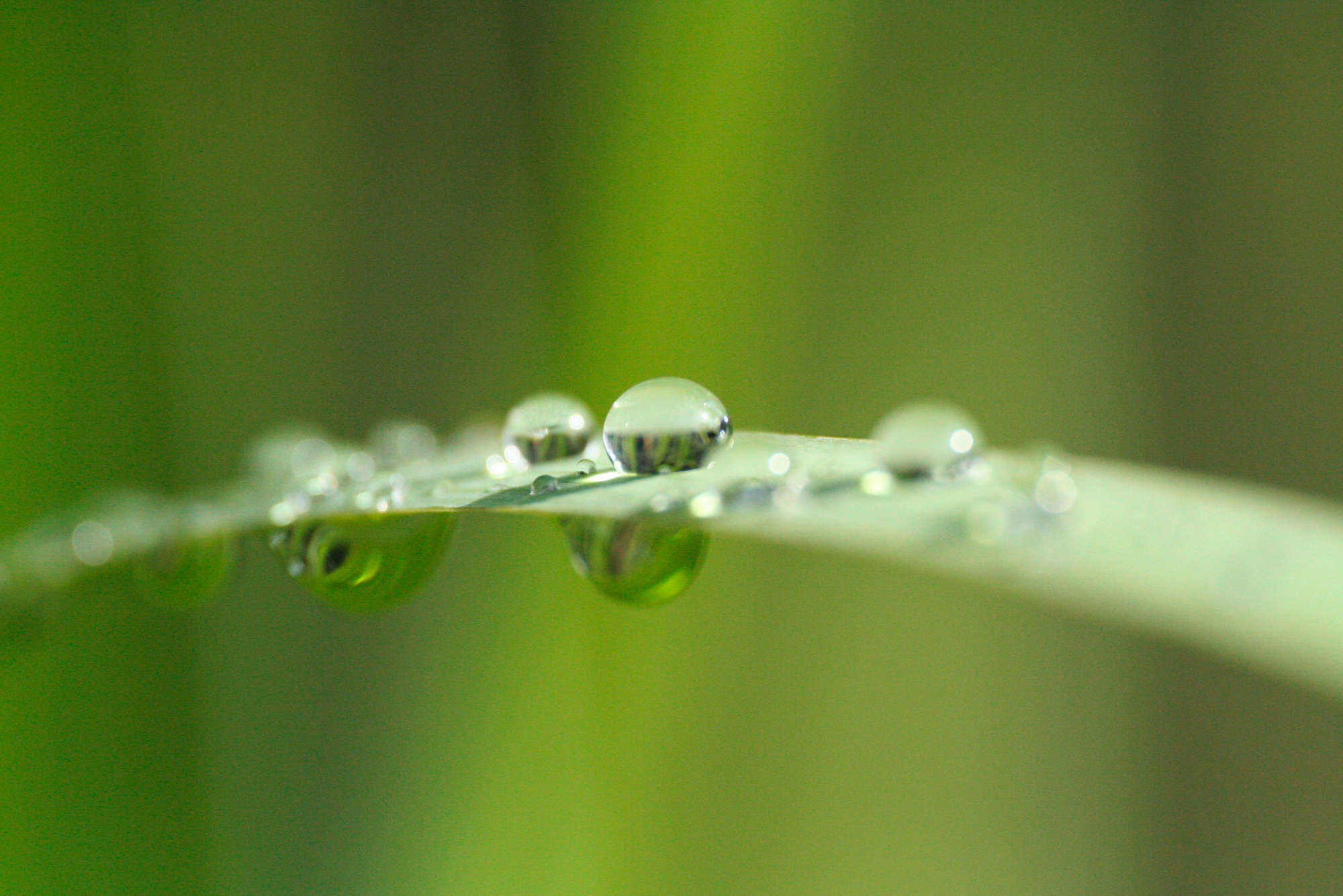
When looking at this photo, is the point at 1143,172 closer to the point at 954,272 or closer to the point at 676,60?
the point at 954,272

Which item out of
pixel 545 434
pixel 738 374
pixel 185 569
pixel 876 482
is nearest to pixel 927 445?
pixel 876 482

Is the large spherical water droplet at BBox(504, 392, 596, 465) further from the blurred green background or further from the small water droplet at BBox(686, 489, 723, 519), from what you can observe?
the blurred green background

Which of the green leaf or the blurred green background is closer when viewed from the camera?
the green leaf

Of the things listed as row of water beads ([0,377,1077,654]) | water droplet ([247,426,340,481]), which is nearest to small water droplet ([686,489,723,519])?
row of water beads ([0,377,1077,654])

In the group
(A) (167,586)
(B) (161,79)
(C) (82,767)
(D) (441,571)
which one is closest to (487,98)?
(B) (161,79)

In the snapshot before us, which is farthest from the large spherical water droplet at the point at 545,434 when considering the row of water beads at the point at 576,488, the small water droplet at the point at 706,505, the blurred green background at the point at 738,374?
the blurred green background at the point at 738,374

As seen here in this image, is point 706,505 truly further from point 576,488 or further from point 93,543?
point 93,543
